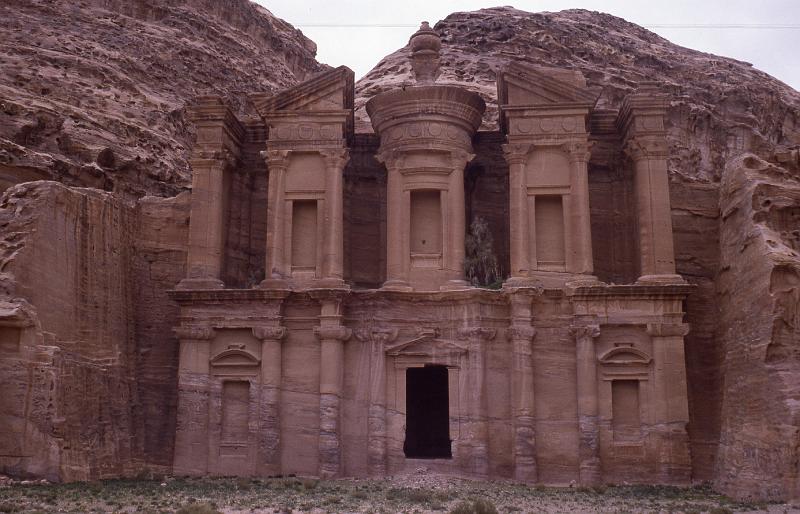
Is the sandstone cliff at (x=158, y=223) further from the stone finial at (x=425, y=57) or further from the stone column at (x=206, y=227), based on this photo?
the stone finial at (x=425, y=57)

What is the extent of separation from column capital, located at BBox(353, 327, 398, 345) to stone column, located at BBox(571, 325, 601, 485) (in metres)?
4.62

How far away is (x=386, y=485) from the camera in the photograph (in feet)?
65.5

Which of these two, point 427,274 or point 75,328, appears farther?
point 427,274

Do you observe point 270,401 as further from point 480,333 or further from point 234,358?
point 480,333

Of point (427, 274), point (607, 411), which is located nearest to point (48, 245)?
point (427, 274)

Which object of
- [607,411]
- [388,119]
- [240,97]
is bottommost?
[607,411]

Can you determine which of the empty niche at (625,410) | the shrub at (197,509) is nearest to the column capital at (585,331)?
the empty niche at (625,410)

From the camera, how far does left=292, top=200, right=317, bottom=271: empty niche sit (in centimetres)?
2364

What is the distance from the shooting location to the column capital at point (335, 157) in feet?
77.4

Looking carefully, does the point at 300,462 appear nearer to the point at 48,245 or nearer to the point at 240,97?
the point at 48,245

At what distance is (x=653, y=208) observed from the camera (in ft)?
75.0

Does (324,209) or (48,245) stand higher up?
(324,209)

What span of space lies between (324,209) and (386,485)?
7.64m

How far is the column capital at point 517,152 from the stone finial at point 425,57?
→ 3084 millimetres
